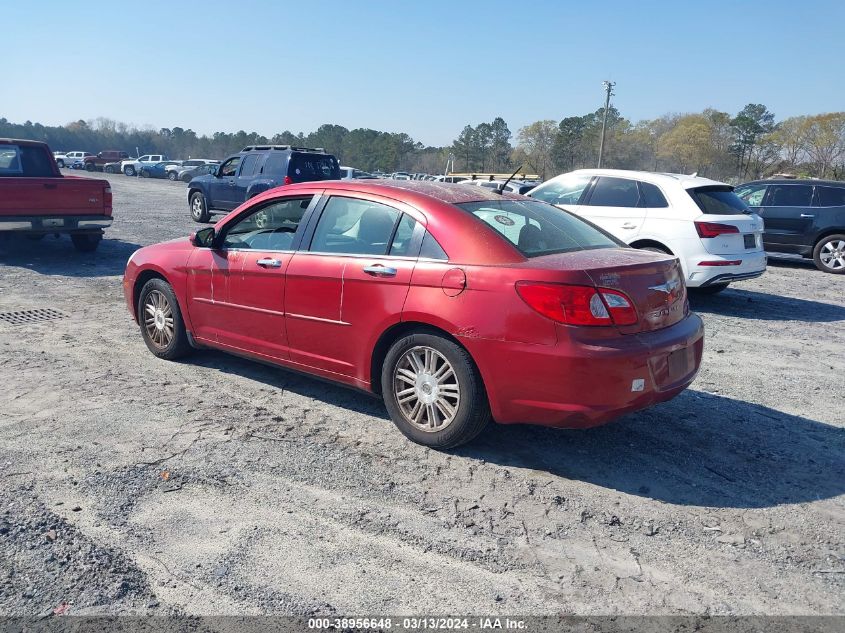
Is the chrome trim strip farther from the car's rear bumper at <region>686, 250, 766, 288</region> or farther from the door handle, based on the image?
the car's rear bumper at <region>686, 250, 766, 288</region>

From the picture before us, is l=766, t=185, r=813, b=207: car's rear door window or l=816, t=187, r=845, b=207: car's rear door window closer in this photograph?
l=816, t=187, r=845, b=207: car's rear door window

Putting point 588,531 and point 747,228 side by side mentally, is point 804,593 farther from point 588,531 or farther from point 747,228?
point 747,228

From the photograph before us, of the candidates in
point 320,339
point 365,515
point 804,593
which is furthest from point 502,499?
point 320,339

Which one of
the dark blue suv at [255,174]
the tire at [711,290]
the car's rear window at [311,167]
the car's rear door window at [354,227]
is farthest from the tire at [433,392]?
the car's rear window at [311,167]

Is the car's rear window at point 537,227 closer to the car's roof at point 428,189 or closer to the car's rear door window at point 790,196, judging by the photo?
the car's roof at point 428,189

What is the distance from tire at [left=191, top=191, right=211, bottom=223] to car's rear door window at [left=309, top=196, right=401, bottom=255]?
47.7ft

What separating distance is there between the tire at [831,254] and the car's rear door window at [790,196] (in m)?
0.78

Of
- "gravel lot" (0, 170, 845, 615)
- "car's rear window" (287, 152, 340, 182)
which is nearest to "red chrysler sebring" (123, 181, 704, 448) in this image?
"gravel lot" (0, 170, 845, 615)

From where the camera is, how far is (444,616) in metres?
2.79

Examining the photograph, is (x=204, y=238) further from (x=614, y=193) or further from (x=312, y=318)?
(x=614, y=193)

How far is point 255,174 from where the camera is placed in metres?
17.1

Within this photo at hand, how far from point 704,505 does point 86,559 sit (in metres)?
3.06

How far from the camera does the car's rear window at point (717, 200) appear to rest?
896 centimetres

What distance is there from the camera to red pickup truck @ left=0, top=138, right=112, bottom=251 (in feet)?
35.2
